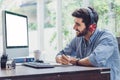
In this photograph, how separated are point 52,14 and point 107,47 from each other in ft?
7.92

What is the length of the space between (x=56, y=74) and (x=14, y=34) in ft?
2.46

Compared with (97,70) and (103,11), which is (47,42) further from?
(97,70)

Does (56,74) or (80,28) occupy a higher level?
(80,28)

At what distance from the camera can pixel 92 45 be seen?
87.6 inches

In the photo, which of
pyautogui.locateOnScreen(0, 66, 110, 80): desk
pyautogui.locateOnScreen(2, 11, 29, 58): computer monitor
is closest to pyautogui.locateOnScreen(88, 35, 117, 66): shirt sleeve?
pyautogui.locateOnScreen(0, 66, 110, 80): desk

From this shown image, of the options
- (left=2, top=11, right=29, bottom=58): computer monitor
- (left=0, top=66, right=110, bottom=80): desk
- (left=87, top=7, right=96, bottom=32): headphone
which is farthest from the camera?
(left=87, top=7, right=96, bottom=32): headphone

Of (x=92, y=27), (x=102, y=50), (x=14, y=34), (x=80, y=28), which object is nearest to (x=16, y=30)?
(x=14, y=34)

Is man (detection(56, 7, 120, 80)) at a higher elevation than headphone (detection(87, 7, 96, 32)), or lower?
lower

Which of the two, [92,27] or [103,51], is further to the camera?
[92,27]

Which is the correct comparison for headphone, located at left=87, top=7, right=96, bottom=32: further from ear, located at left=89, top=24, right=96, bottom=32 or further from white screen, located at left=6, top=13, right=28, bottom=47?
white screen, located at left=6, top=13, right=28, bottom=47

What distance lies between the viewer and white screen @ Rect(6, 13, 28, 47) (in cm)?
213

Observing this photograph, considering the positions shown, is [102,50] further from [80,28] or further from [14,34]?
[14,34]

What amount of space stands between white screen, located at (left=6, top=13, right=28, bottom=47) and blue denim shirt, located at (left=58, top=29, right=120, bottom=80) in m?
0.52

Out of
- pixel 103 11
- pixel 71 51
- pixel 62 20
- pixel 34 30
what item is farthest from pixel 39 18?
pixel 71 51
